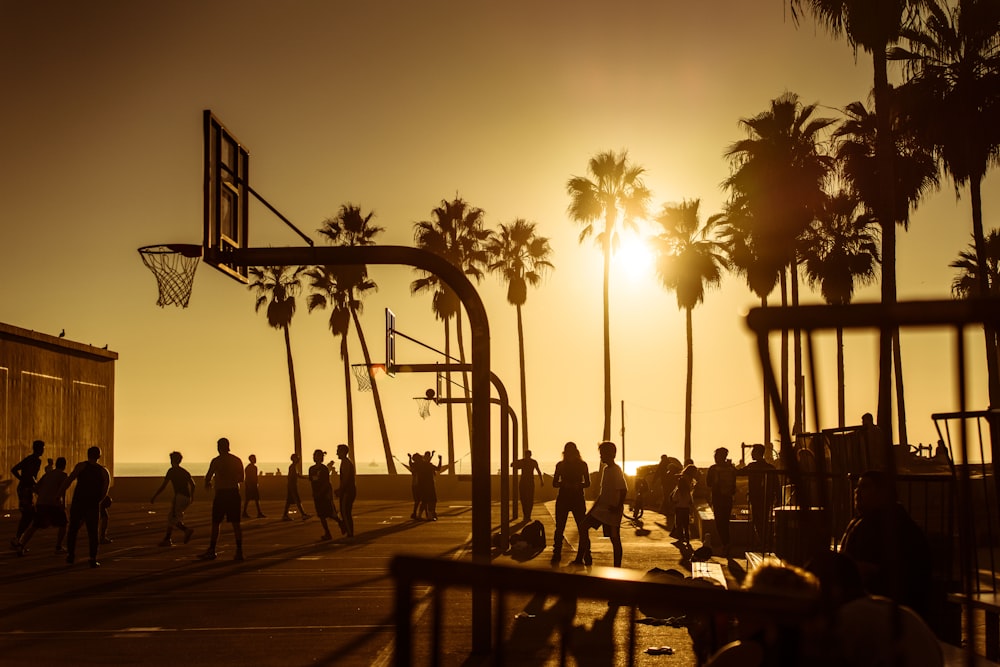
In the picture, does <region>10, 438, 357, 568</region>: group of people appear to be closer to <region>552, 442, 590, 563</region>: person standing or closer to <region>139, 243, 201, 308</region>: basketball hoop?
<region>139, 243, 201, 308</region>: basketball hoop

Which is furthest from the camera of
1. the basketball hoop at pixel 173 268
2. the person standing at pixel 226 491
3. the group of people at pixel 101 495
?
the person standing at pixel 226 491

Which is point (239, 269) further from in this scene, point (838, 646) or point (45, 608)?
point (838, 646)

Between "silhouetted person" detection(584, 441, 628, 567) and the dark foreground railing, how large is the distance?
12.1 m

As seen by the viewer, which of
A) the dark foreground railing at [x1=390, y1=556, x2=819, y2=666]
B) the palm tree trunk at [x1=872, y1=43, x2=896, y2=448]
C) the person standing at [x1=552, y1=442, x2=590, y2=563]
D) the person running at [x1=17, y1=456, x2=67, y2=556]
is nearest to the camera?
the dark foreground railing at [x1=390, y1=556, x2=819, y2=666]

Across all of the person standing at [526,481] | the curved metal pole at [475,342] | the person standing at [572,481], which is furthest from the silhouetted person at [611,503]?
the person standing at [526,481]

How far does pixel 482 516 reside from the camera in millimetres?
10562

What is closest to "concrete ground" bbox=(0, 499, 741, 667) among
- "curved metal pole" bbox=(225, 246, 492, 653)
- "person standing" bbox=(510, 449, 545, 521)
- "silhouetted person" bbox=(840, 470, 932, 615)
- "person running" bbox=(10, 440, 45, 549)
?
"person running" bbox=(10, 440, 45, 549)

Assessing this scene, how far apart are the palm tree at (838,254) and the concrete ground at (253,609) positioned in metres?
23.8

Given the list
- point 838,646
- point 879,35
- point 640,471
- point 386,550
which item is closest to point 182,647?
point 838,646

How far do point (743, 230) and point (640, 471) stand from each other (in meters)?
13.4

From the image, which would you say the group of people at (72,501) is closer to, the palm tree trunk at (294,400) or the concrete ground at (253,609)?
the concrete ground at (253,609)

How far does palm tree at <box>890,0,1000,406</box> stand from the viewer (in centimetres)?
2973

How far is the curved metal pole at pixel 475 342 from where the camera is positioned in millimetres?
10266

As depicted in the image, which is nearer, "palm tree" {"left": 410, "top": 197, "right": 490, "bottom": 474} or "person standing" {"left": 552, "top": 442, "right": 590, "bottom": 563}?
"person standing" {"left": 552, "top": 442, "right": 590, "bottom": 563}
